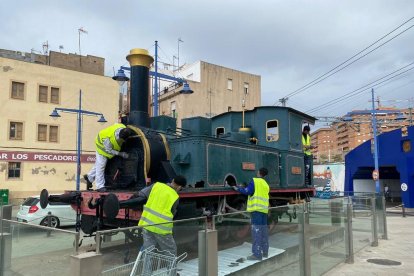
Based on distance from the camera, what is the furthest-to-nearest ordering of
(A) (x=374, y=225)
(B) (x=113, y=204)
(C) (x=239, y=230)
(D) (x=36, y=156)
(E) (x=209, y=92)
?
(E) (x=209, y=92), (D) (x=36, y=156), (A) (x=374, y=225), (B) (x=113, y=204), (C) (x=239, y=230)

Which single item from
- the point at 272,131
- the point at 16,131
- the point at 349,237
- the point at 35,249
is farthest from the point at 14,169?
the point at 35,249

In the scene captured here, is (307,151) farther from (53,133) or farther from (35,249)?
(53,133)

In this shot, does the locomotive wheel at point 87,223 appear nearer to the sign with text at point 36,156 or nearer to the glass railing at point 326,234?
the glass railing at point 326,234

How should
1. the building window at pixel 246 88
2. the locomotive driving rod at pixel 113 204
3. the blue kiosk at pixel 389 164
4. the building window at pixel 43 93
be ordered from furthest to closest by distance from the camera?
the building window at pixel 246 88
the building window at pixel 43 93
the blue kiosk at pixel 389 164
the locomotive driving rod at pixel 113 204

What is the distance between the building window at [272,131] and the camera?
35.1 ft

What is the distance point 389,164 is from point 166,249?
24.4 m

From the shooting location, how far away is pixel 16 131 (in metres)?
24.3

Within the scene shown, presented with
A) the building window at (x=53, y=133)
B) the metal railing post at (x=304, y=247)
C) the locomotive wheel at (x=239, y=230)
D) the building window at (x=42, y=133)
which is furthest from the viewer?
the building window at (x=53, y=133)

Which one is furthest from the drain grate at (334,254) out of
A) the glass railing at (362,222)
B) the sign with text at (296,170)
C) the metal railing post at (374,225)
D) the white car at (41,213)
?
the white car at (41,213)

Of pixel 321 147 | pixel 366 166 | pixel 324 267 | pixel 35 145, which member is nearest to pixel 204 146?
pixel 324 267

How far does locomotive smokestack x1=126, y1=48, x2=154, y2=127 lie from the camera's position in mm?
7902

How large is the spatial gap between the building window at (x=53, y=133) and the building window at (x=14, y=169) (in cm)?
266

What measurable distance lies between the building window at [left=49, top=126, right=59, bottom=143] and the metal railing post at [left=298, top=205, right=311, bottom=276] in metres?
22.7

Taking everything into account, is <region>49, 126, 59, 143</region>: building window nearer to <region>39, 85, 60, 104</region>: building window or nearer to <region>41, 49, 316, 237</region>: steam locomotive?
<region>39, 85, 60, 104</region>: building window
